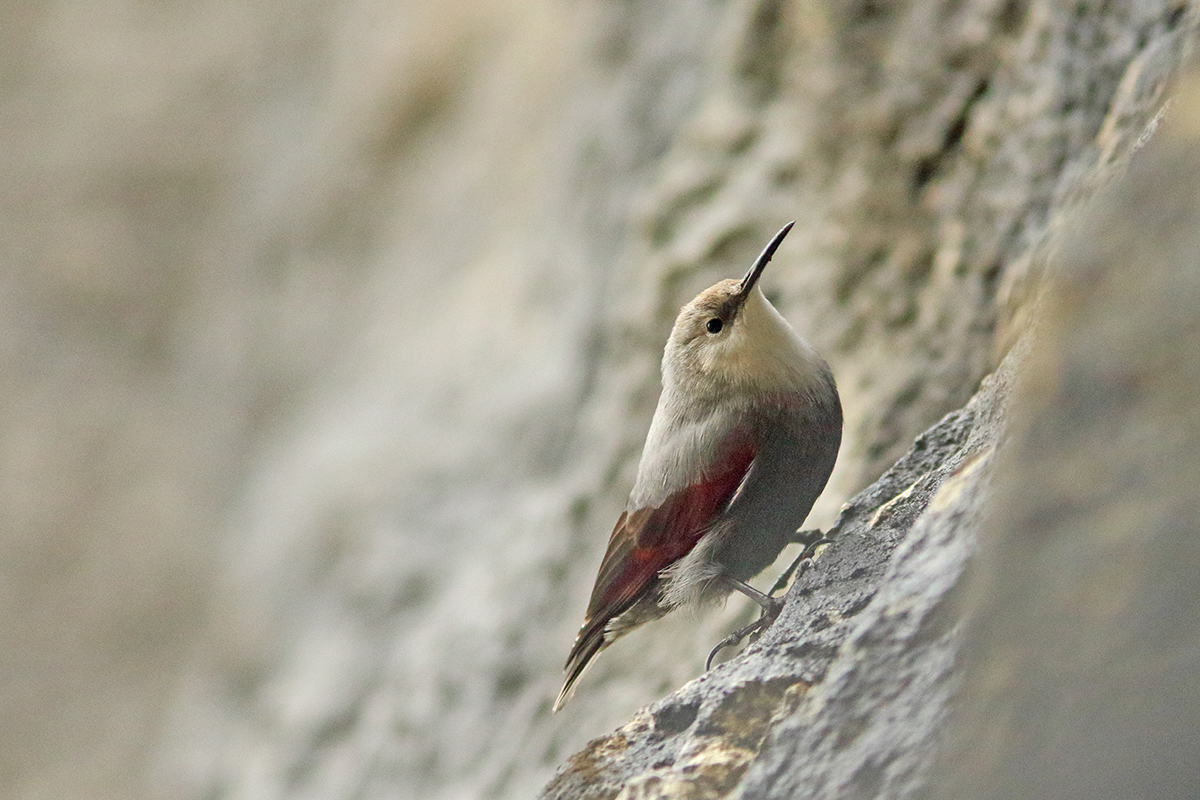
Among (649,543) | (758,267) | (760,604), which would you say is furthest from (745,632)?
(758,267)

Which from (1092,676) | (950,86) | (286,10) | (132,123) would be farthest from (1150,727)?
(132,123)

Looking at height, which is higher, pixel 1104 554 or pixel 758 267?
pixel 758 267

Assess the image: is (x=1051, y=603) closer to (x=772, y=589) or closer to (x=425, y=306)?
(x=772, y=589)

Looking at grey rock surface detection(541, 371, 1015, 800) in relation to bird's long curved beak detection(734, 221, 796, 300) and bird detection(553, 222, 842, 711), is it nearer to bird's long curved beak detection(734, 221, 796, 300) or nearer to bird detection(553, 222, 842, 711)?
bird detection(553, 222, 842, 711)

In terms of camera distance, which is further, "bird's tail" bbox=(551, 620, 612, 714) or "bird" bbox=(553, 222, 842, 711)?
"bird's tail" bbox=(551, 620, 612, 714)

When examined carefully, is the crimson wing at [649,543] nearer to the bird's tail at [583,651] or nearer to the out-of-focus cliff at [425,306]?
Result: the bird's tail at [583,651]

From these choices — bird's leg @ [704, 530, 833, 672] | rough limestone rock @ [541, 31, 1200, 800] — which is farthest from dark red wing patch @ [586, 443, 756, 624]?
rough limestone rock @ [541, 31, 1200, 800]

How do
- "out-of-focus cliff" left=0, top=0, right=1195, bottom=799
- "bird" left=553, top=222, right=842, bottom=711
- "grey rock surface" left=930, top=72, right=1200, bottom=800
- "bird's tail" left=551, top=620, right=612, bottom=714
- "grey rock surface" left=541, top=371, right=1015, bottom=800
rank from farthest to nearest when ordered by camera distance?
1. "out-of-focus cliff" left=0, top=0, right=1195, bottom=799
2. "bird's tail" left=551, top=620, right=612, bottom=714
3. "bird" left=553, top=222, right=842, bottom=711
4. "grey rock surface" left=541, top=371, right=1015, bottom=800
5. "grey rock surface" left=930, top=72, right=1200, bottom=800
